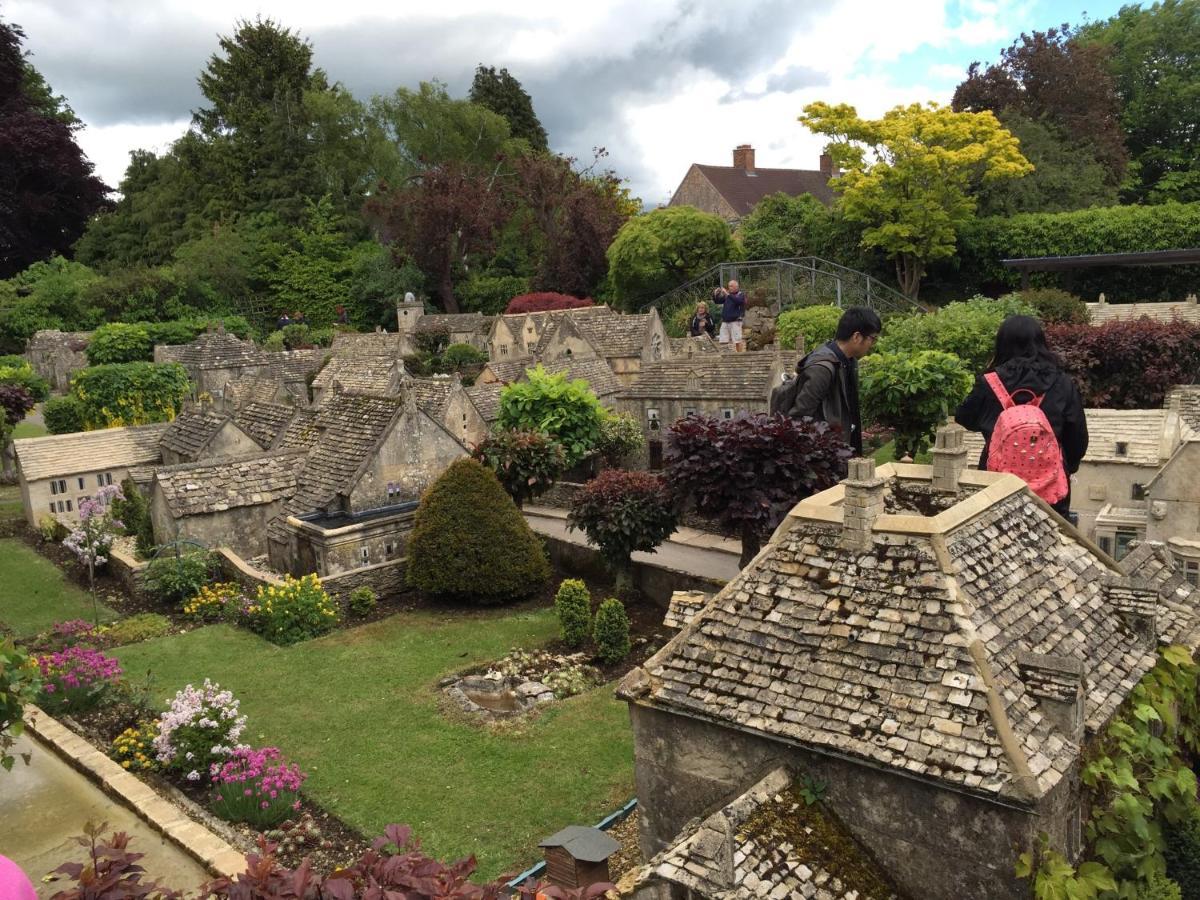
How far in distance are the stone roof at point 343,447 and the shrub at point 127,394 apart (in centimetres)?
1477

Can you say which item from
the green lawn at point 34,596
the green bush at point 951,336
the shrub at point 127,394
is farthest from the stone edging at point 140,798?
the green bush at point 951,336

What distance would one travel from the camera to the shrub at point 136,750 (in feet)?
43.2

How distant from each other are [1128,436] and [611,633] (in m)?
14.5

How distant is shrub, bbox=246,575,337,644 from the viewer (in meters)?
19.2

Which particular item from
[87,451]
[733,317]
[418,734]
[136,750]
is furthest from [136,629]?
[733,317]

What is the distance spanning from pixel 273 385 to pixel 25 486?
33.3 feet

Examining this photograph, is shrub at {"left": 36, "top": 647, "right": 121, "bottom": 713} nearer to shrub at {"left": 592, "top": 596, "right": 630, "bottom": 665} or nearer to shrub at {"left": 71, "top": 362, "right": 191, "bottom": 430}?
shrub at {"left": 592, "top": 596, "right": 630, "bottom": 665}

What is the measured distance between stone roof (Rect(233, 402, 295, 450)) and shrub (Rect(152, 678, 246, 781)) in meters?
14.8

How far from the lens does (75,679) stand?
14711 mm

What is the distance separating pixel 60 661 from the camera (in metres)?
15.2

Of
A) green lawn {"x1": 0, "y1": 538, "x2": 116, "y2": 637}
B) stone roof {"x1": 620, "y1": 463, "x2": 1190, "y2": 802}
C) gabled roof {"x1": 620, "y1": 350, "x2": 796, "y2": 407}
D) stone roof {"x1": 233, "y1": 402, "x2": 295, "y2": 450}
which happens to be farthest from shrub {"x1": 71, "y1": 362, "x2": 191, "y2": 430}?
stone roof {"x1": 620, "y1": 463, "x2": 1190, "y2": 802}

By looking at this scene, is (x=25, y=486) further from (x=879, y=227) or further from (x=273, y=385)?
(x=879, y=227)

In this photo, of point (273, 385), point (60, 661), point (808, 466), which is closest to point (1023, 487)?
point (808, 466)

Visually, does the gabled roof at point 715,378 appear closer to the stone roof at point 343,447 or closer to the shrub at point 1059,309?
the shrub at point 1059,309
